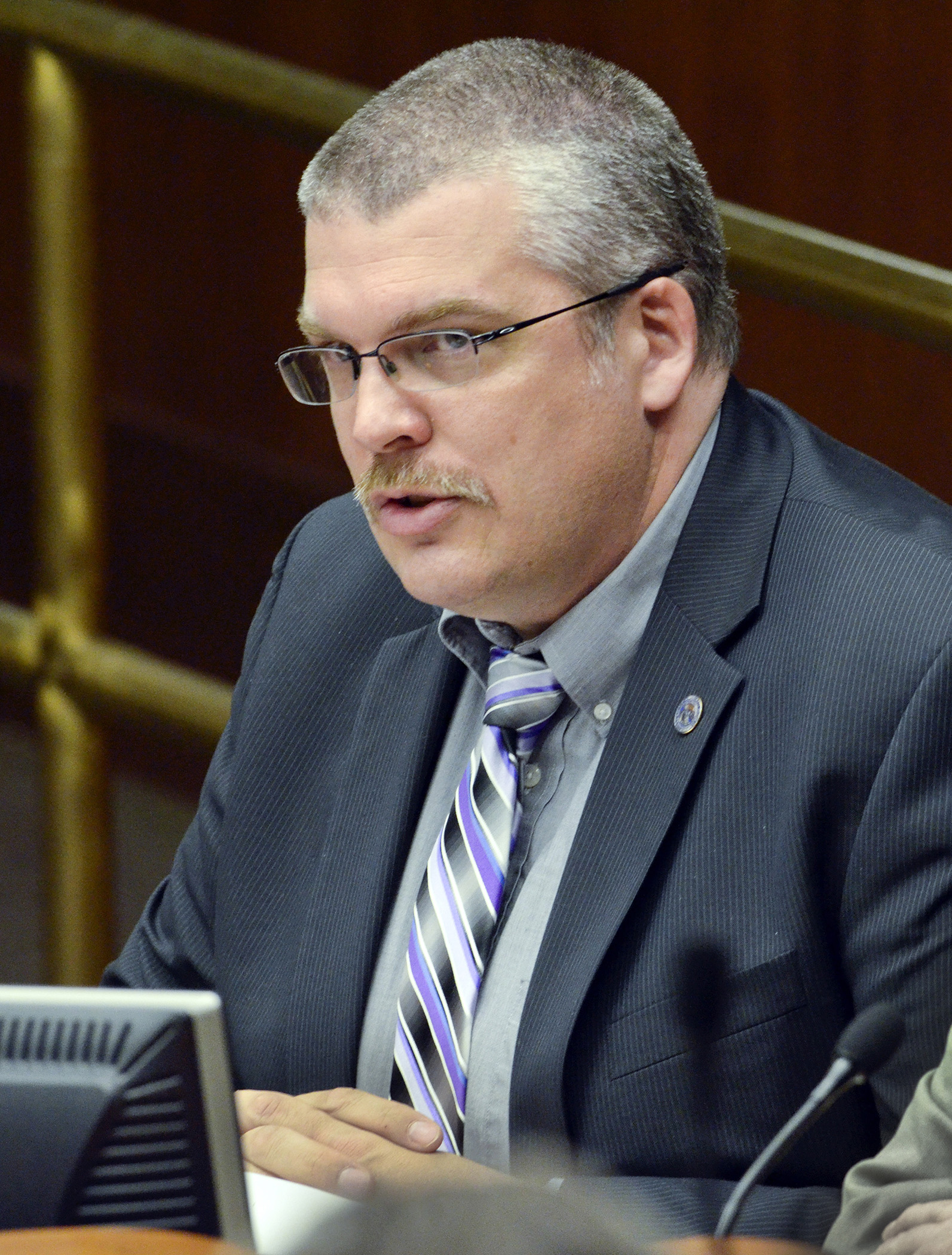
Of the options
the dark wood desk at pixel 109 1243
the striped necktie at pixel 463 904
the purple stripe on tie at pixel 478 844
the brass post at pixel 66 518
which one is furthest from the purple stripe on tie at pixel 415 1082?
the brass post at pixel 66 518

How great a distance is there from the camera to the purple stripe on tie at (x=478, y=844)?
57.4 inches

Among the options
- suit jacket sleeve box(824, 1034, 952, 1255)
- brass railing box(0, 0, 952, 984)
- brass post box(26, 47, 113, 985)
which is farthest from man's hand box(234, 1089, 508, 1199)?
brass post box(26, 47, 113, 985)

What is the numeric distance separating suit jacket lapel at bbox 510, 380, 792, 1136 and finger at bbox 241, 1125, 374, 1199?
17 centimetres

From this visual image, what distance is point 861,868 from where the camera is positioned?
1296mm

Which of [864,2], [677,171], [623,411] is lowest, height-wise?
[623,411]

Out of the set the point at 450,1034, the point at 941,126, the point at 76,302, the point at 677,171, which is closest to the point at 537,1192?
the point at 450,1034

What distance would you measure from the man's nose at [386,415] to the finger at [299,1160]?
0.55 m

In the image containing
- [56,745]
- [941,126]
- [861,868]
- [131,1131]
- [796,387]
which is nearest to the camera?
[131,1131]

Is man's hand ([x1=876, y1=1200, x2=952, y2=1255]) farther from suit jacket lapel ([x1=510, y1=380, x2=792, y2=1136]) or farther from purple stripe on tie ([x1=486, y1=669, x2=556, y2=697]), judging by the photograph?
purple stripe on tie ([x1=486, y1=669, x2=556, y2=697])

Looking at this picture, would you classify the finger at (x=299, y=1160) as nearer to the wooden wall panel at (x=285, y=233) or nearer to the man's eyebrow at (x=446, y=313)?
the man's eyebrow at (x=446, y=313)

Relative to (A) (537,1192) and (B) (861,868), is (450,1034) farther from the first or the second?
(A) (537,1192)

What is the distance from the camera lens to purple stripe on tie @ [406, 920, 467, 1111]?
1.43 m

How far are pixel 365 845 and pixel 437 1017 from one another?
0.18 meters

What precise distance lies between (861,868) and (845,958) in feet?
0.24
